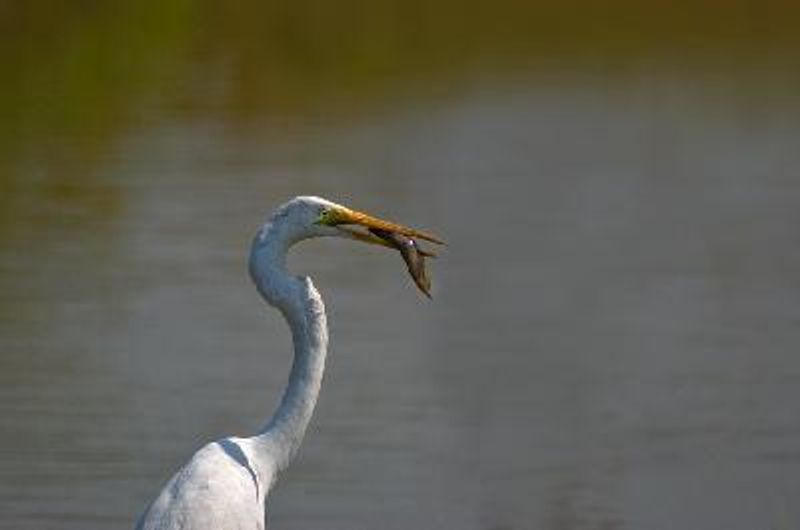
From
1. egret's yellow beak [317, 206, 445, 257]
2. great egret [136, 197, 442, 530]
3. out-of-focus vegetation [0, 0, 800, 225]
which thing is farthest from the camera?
out-of-focus vegetation [0, 0, 800, 225]

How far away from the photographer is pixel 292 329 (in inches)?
264

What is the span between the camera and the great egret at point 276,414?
20.8 feet

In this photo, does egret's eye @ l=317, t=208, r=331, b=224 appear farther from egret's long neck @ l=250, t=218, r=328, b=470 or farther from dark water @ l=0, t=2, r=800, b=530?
dark water @ l=0, t=2, r=800, b=530

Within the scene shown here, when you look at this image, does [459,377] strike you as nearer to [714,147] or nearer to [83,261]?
[83,261]

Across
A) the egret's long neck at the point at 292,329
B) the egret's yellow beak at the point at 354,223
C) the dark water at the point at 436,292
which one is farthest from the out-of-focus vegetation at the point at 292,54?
the egret's yellow beak at the point at 354,223

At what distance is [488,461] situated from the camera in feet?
32.4

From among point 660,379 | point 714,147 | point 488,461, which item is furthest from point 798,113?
point 488,461

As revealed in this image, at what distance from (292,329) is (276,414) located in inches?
9.3

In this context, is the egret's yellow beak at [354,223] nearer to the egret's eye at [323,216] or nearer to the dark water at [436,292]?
the egret's eye at [323,216]

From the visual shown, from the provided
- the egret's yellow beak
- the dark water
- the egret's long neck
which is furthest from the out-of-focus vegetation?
the egret's yellow beak

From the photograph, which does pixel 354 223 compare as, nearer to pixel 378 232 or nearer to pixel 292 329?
pixel 378 232

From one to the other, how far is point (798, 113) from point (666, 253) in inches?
243

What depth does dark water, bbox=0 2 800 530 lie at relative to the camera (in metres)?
9.56

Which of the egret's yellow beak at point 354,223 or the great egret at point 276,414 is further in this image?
the egret's yellow beak at point 354,223
